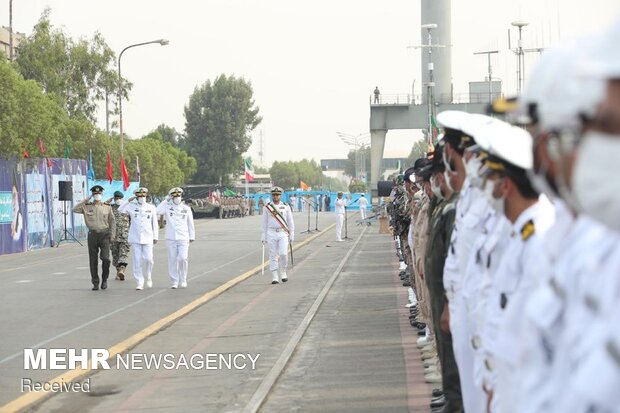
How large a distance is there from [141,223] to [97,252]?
3.04ft

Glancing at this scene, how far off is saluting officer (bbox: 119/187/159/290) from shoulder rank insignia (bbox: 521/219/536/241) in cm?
1595

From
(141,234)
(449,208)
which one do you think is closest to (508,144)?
(449,208)

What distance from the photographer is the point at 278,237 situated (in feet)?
70.8

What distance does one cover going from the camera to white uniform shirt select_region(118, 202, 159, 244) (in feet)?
66.2

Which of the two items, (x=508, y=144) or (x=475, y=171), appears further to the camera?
(x=475, y=171)

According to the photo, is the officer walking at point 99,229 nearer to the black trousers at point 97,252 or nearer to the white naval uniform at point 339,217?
the black trousers at point 97,252

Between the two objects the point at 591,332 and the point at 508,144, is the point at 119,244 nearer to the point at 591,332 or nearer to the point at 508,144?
the point at 508,144

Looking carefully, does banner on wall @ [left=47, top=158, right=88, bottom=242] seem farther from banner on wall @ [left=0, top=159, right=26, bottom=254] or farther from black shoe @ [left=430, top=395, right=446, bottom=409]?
black shoe @ [left=430, top=395, right=446, bottom=409]

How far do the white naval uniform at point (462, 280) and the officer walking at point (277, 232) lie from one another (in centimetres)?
1542

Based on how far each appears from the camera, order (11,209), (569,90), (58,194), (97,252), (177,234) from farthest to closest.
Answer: (58,194) → (11,209) → (177,234) → (97,252) → (569,90)

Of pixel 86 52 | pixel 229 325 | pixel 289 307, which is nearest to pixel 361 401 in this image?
pixel 229 325

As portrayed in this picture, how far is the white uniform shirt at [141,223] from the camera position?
2019 cm

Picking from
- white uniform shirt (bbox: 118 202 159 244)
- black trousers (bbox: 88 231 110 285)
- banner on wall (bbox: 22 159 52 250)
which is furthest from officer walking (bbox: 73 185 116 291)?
banner on wall (bbox: 22 159 52 250)

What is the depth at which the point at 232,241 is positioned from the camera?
4019 centimetres
